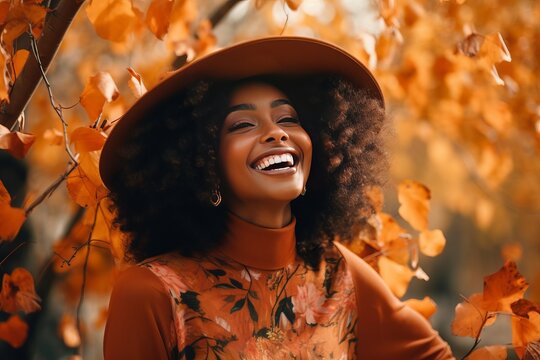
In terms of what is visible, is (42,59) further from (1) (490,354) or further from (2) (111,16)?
(1) (490,354)

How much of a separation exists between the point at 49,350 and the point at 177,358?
6.64ft

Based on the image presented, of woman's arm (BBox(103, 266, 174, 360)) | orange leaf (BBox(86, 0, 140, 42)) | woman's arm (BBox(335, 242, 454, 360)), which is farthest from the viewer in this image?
woman's arm (BBox(335, 242, 454, 360))

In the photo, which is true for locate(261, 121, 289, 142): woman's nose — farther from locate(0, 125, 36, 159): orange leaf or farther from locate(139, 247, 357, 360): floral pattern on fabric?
locate(0, 125, 36, 159): orange leaf

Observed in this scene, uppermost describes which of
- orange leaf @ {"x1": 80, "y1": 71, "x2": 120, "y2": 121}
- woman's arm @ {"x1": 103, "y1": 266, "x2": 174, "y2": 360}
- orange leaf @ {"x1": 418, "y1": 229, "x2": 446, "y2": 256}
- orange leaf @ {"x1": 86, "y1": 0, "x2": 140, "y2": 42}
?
orange leaf @ {"x1": 86, "y1": 0, "x2": 140, "y2": 42}

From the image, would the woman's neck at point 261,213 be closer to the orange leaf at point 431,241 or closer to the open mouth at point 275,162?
the open mouth at point 275,162

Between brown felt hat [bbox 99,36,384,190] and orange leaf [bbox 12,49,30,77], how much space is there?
29 cm

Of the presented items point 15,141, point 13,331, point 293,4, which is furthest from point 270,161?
point 13,331

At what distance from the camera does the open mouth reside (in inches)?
63.6

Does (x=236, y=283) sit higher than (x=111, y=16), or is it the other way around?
(x=111, y=16)

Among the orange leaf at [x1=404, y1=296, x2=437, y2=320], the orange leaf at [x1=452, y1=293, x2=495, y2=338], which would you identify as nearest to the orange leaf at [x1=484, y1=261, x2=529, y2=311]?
the orange leaf at [x1=452, y1=293, x2=495, y2=338]

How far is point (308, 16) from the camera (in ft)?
14.8

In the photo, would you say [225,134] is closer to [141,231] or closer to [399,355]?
[141,231]

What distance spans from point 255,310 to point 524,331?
60 centimetres

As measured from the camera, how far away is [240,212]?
66.4 inches
